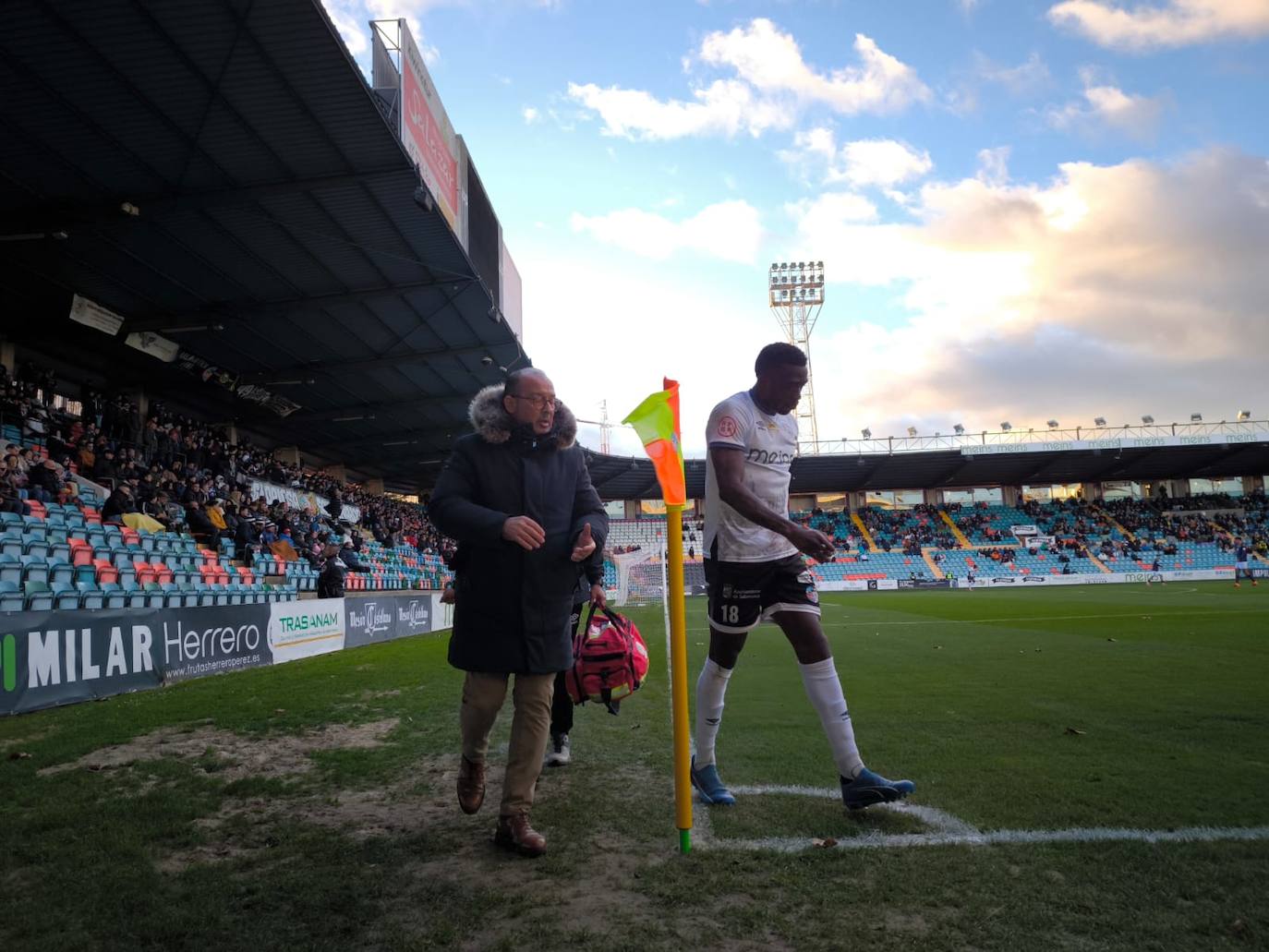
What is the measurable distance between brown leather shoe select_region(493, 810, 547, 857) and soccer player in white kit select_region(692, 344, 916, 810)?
95cm

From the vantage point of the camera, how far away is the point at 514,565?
3.31 metres

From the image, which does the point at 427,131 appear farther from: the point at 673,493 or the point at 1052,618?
the point at 673,493

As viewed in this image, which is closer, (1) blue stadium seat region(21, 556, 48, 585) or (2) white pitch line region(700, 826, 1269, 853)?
(2) white pitch line region(700, 826, 1269, 853)

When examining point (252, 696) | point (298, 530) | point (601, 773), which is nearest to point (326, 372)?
point (298, 530)

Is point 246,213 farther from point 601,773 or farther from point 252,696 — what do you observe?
point 601,773

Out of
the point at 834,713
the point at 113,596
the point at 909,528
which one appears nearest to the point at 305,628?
the point at 113,596

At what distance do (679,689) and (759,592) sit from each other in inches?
28.3

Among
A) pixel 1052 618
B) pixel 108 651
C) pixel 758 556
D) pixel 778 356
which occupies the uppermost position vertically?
pixel 778 356

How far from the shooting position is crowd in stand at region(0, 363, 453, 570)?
1334cm

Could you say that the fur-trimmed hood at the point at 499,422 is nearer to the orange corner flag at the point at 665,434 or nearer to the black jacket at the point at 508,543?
the black jacket at the point at 508,543

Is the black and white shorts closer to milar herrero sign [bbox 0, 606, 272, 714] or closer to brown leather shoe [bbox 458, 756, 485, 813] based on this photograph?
brown leather shoe [bbox 458, 756, 485, 813]

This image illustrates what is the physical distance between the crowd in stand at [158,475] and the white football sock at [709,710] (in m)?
11.8

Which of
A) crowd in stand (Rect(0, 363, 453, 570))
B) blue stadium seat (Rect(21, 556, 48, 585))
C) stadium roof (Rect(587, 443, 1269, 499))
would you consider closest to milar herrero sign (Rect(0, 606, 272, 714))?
blue stadium seat (Rect(21, 556, 48, 585))

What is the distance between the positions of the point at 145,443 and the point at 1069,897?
22.2 metres
